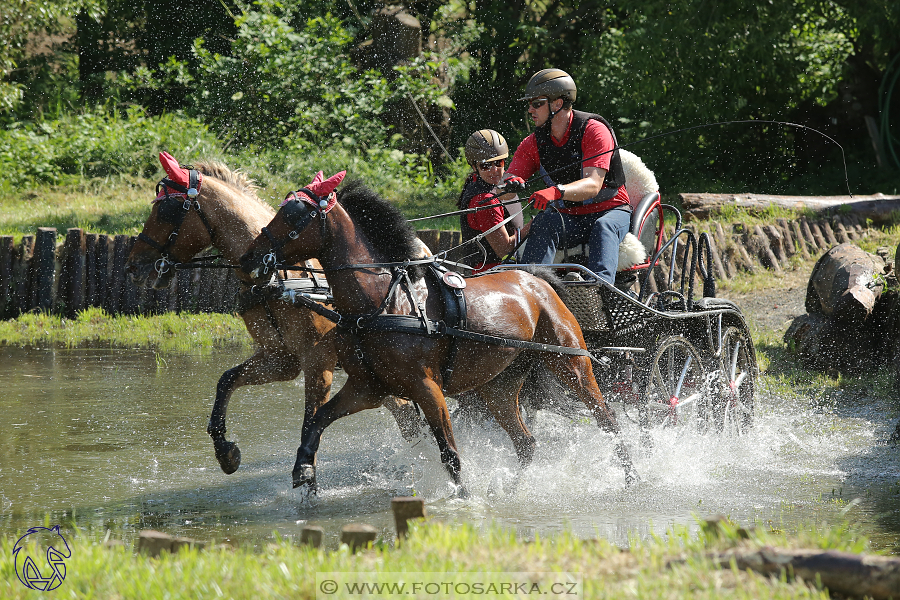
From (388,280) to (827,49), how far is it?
14.3 m

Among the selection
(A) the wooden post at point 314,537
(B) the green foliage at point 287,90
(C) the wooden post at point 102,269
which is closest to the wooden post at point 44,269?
(C) the wooden post at point 102,269

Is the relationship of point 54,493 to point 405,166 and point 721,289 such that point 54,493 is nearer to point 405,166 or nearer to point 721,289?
point 721,289

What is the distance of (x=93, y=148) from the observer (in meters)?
17.0

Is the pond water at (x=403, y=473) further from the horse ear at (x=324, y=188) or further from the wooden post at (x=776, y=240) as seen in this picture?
the wooden post at (x=776, y=240)

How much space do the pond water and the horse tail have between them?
91cm

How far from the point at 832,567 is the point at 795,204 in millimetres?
10574

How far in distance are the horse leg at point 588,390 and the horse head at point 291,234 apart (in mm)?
1636

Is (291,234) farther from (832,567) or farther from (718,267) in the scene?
(718,267)

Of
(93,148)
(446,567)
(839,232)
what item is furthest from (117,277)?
(446,567)

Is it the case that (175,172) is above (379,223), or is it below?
above

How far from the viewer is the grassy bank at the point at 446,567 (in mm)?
3096

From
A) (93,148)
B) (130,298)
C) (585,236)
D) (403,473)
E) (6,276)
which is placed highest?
(93,148)

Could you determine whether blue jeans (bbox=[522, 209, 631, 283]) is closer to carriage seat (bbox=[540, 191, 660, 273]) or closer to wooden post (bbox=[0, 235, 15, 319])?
carriage seat (bbox=[540, 191, 660, 273])

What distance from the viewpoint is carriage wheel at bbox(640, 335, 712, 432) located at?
6.30m
